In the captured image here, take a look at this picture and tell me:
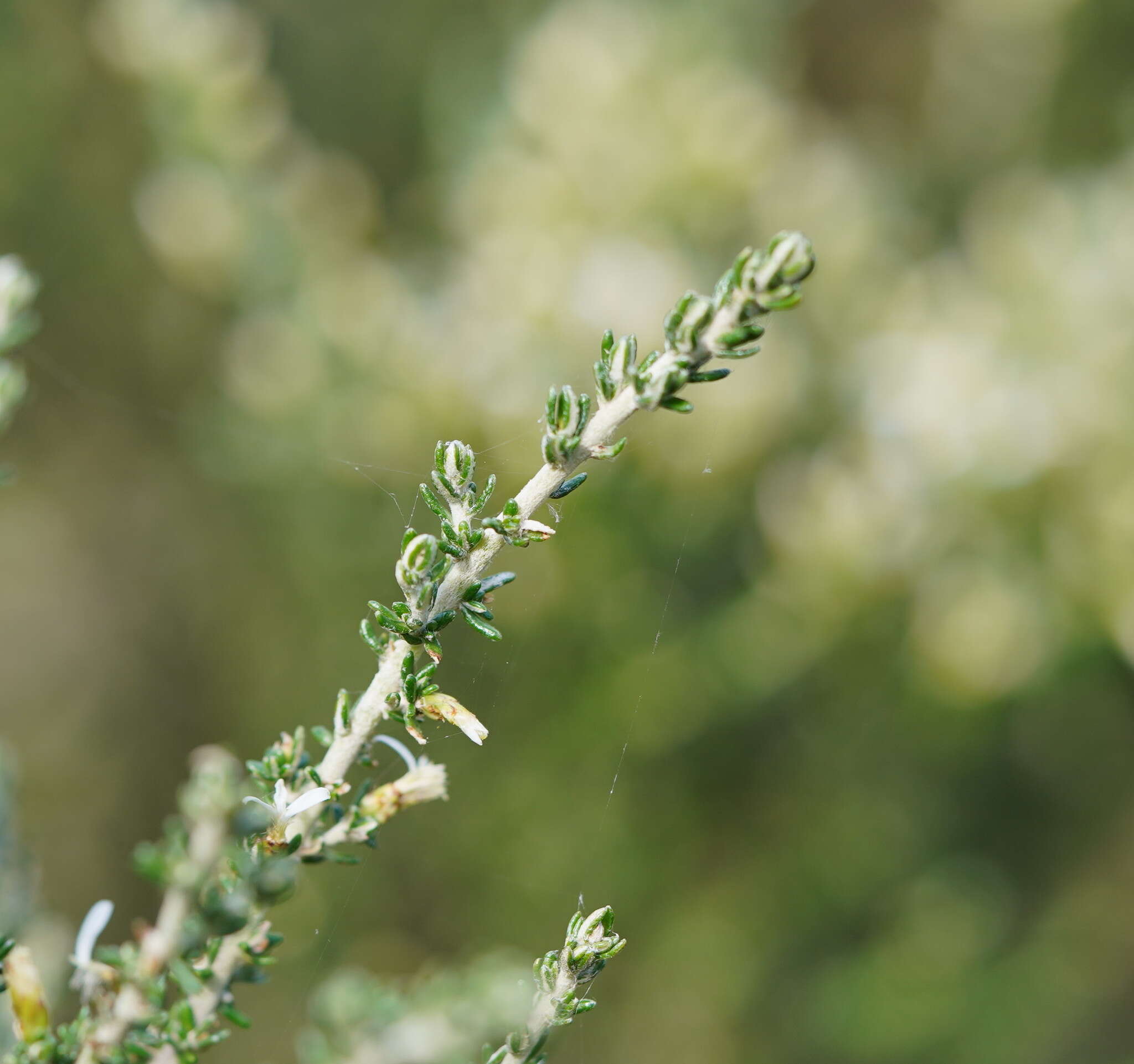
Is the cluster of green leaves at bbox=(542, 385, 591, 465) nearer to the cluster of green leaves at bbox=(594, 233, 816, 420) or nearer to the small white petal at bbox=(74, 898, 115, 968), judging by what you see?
the cluster of green leaves at bbox=(594, 233, 816, 420)

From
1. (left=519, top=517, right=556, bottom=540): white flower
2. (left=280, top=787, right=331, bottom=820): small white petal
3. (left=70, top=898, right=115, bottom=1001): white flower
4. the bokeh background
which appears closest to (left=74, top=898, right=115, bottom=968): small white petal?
(left=70, top=898, right=115, bottom=1001): white flower

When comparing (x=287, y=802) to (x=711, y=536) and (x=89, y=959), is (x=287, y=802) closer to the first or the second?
(x=89, y=959)

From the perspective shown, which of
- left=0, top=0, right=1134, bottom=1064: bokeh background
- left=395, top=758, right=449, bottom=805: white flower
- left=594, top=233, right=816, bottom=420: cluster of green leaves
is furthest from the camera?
left=0, top=0, right=1134, bottom=1064: bokeh background

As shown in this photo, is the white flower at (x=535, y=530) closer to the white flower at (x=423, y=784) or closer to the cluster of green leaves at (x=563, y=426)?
the cluster of green leaves at (x=563, y=426)

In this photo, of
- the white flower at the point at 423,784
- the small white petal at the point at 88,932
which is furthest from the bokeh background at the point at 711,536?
the small white petal at the point at 88,932

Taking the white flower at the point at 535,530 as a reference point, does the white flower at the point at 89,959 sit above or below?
below

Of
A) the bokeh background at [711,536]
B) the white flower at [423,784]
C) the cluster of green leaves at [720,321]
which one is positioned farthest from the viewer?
the bokeh background at [711,536]

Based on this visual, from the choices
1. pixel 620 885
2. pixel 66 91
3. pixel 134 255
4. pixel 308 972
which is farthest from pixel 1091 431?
pixel 66 91
